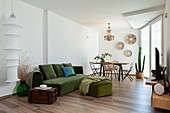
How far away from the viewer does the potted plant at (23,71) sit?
10.6 ft

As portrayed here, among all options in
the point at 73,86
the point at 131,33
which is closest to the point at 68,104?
the point at 73,86

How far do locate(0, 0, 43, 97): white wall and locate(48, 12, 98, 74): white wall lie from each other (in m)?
0.39

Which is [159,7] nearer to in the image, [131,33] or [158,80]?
[158,80]

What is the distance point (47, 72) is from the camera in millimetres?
→ 3754

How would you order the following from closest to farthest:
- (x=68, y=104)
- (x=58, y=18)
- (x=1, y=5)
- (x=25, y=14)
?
(x=68, y=104), (x=1, y=5), (x=25, y=14), (x=58, y=18)

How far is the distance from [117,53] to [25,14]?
5.62 metres

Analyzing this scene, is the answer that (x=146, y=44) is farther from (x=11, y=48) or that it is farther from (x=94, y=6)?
(x=11, y=48)

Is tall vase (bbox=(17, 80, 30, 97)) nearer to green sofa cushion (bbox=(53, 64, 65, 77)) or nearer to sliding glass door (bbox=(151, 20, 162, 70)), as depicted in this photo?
green sofa cushion (bbox=(53, 64, 65, 77))

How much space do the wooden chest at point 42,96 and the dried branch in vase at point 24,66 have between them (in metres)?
0.82

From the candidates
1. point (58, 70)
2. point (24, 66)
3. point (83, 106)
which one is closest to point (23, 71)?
point (24, 66)

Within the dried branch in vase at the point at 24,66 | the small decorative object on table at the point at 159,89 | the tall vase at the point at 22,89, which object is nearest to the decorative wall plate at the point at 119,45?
the small decorative object on table at the point at 159,89

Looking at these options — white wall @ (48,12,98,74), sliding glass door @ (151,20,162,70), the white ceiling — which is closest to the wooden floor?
white wall @ (48,12,98,74)

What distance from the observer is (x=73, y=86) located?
12.4ft

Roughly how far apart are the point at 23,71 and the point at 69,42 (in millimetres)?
2460
